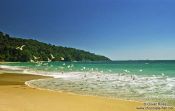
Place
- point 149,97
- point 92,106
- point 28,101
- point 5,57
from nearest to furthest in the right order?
point 92,106, point 28,101, point 149,97, point 5,57

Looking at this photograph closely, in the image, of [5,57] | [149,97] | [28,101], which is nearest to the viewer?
[28,101]

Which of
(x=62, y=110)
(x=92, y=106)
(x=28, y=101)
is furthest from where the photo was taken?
(x=28, y=101)

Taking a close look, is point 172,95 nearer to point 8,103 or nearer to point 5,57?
point 8,103

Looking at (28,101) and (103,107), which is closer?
(103,107)

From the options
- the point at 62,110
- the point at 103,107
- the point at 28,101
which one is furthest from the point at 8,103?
the point at 103,107

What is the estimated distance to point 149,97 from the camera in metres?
17.2

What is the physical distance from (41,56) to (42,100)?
567ft

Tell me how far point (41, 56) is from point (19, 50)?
1813 cm

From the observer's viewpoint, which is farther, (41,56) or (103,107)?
(41,56)

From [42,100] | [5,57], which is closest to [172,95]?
[42,100]

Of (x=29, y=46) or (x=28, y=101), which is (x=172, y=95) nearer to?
(x=28, y=101)

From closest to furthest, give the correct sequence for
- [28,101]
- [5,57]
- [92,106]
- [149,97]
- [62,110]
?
1. [62,110]
2. [92,106]
3. [28,101]
4. [149,97]
5. [5,57]

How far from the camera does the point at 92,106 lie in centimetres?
1379

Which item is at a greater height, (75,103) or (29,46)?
(29,46)
